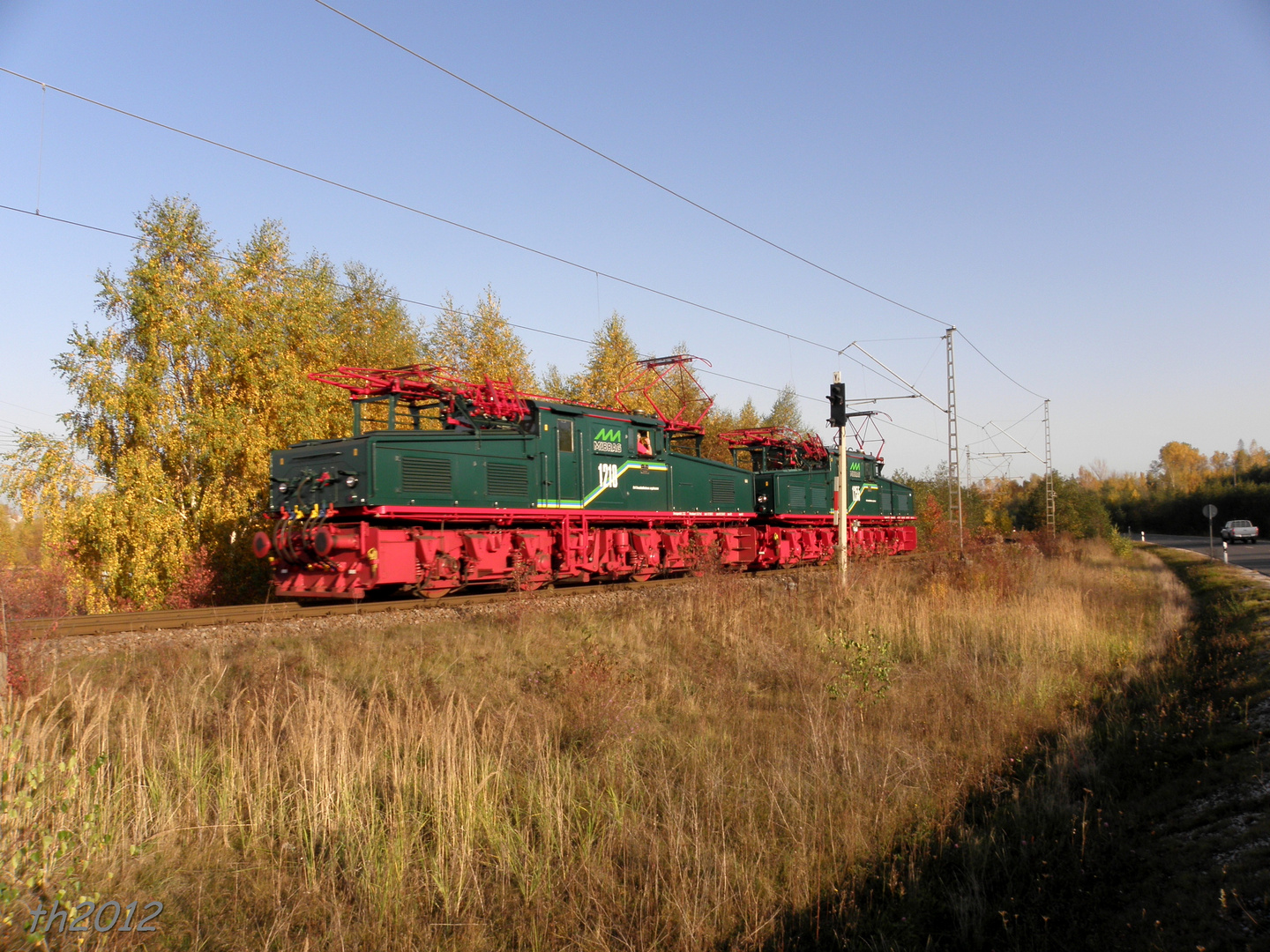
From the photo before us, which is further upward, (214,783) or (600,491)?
(600,491)

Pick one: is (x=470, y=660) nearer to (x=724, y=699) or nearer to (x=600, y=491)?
(x=724, y=699)

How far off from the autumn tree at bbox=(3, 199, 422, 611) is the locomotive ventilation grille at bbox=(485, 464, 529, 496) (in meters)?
8.08

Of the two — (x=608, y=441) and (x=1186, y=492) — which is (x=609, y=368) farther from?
(x=1186, y=492)

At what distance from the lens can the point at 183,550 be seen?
703 inches

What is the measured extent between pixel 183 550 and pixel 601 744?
51.7ft

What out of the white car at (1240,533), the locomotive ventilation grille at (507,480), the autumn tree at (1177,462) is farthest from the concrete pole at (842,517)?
the autumn tree at (1177,462)

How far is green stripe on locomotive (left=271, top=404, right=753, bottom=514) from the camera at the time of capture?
39.8 feet

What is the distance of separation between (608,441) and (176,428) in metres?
11.0

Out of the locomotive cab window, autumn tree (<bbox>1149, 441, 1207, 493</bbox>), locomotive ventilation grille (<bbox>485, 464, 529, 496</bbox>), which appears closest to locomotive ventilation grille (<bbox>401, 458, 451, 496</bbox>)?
locomotive ventilation grille (<bbox>485, 464, 529, 496</bbox>)

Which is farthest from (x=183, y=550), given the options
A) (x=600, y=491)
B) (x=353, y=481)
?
(x=600, y=491)

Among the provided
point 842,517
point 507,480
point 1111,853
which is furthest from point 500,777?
point 842,517

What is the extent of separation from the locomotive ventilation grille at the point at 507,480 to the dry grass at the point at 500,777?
13.3 feet

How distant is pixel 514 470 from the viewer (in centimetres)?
1413

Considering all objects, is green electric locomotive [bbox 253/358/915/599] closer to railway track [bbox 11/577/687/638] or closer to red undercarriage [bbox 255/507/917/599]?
red undercarriage [bbox 255/507/917/599]
